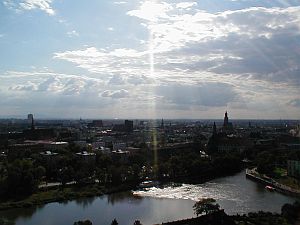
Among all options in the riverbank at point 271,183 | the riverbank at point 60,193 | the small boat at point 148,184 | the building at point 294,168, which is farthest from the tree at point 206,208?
the building at point 294,168

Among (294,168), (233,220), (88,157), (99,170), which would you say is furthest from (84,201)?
(294,168)

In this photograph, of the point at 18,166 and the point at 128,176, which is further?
the point at 128,176

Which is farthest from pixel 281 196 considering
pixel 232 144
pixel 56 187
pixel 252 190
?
pixel 232 144

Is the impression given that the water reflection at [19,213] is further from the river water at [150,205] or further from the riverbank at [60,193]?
the riverbank at [60,193]

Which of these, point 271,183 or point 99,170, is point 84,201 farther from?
point 271,183

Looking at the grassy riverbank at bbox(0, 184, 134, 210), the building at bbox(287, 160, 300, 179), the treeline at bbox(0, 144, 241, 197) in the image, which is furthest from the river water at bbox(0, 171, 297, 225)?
the building at bbox(287, 160, 300, 179)

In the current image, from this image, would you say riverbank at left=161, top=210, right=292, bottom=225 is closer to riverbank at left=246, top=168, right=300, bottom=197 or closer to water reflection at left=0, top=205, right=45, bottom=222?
riverbank at left=246, top=168, right=300, bottom=197

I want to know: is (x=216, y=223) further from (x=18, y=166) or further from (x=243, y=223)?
(x=18, y=166)
